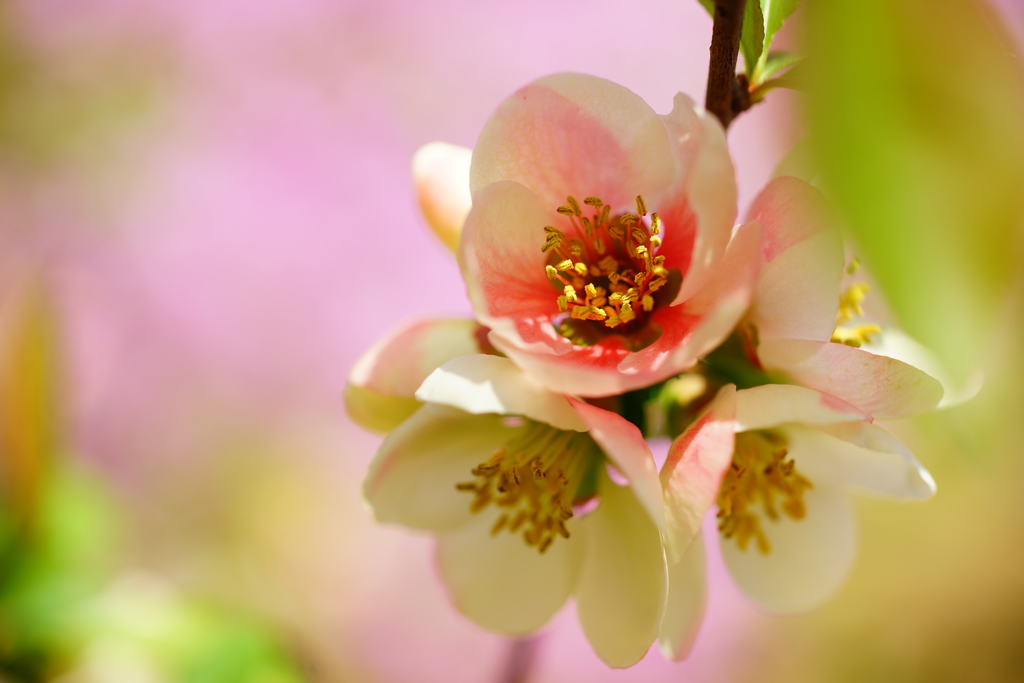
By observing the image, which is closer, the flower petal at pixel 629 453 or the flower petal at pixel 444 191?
the flower petal at pixel 629 453

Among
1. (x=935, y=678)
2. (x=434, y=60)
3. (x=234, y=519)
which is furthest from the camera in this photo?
(x=434, y=60)

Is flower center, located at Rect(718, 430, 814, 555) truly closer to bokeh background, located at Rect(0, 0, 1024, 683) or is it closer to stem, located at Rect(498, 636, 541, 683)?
stem, located at Rect(498, 636, 541, 683)

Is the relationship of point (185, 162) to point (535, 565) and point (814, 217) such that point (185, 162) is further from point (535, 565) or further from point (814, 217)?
point (814, 217)

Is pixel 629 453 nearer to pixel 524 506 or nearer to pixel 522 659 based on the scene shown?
pixel 524 506

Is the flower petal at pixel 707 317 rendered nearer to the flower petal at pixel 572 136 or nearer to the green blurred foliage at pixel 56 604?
the flower petal at pixel 572 136

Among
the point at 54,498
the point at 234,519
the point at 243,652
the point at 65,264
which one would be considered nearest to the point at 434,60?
the point at 65,264

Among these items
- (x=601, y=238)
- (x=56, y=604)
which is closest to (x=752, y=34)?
(x=601, y=238)

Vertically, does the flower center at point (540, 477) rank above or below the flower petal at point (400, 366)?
below

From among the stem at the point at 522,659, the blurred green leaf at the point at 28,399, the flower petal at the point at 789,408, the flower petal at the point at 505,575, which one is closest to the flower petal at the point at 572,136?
the flower petal at the point at 789,408

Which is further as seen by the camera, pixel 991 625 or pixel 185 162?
pixel 185 162
